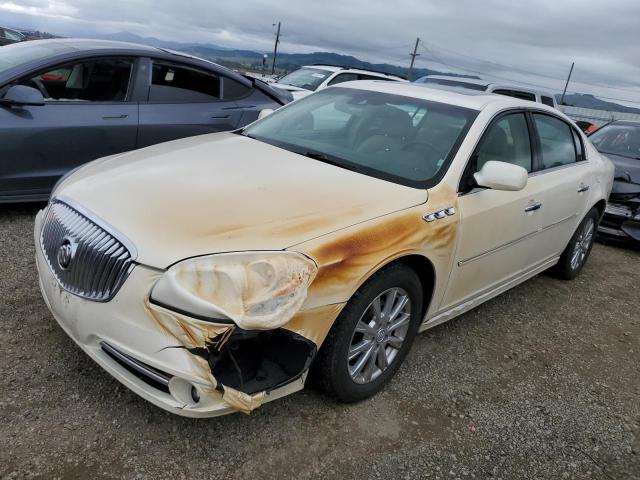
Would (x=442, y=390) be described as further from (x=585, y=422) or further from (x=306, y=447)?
(x=306, y=447)

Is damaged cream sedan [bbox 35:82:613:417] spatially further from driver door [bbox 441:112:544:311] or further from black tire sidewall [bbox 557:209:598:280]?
black tire sidewall [bbox 557:209:598:280]

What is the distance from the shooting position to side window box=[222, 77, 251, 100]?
5.51 meters

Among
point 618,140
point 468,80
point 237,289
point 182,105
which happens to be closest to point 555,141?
point 237,289

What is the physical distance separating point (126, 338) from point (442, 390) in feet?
5.69

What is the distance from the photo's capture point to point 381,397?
2768mm

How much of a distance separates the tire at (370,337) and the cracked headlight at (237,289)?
1.28 feet

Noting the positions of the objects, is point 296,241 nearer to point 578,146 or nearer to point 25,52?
point 578,146

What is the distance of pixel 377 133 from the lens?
128 inches

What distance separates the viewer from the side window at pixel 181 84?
195 inches

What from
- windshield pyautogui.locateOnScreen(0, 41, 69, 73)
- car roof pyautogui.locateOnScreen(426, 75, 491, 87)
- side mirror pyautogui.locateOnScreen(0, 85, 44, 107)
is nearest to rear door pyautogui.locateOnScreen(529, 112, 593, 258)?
side mirror pyautogui.locateOnScreen(0, 85, 44, 107)

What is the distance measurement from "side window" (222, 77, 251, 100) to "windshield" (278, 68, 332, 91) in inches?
184

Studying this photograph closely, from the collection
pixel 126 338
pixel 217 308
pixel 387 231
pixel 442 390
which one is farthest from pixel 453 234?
pixel 126 338

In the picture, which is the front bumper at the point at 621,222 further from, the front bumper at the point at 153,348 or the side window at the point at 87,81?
the side window at the point at 87,81

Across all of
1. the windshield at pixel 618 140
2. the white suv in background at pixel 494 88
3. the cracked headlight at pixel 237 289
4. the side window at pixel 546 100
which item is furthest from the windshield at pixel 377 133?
the side window at pixel 546 100
